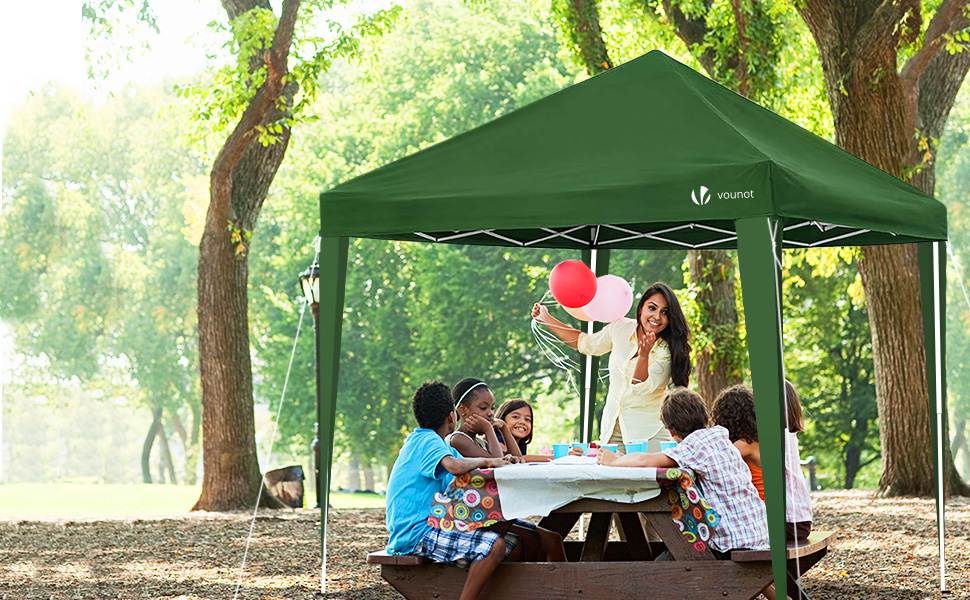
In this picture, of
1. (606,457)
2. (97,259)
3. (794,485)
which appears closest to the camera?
(606,457)

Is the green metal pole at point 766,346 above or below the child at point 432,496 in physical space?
above

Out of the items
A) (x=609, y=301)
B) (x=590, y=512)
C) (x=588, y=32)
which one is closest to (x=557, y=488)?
(x=590, y=512)

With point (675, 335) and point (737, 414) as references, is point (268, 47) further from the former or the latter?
point (737, 414)

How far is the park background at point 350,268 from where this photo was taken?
75.3 feet

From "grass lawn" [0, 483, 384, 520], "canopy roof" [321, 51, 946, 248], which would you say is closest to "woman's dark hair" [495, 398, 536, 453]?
"canopy roof" [321, 51, 946, 248]

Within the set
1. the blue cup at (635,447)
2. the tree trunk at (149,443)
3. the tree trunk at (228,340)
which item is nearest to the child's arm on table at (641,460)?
the blue cup at (635,447)

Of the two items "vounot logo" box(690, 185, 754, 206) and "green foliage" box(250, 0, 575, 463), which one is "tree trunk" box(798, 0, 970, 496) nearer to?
"vounot logo" box(690, 185, 754, 206)

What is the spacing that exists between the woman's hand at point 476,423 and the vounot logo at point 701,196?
58.1 inches

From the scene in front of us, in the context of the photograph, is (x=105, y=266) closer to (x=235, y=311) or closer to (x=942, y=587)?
(x=235, y=311)

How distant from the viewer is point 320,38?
491 inches

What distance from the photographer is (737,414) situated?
5.56 m

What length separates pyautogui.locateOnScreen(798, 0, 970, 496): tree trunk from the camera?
11.1 metres

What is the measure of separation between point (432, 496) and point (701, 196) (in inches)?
72.9

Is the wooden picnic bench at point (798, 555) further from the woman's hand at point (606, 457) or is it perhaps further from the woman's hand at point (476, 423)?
the woman's hand at point (476, 423)
